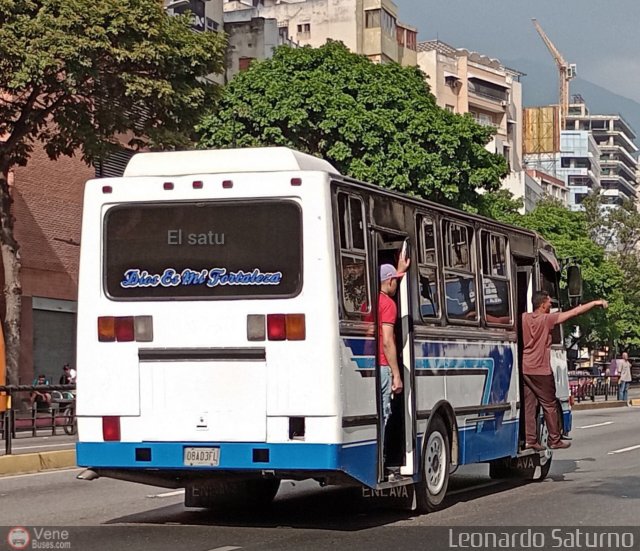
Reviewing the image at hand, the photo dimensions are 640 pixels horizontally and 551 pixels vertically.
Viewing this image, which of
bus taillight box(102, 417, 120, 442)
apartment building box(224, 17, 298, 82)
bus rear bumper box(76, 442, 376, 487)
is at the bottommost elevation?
bus rear bumper box(76, 442, 376, 487)

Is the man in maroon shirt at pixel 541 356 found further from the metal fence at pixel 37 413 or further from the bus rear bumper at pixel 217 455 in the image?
the metal fence at pixel 37 413

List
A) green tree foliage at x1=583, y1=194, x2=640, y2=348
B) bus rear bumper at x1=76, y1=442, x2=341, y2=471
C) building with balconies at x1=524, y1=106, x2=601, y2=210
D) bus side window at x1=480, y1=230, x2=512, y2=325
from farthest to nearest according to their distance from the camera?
building with balconies at x1=524, y1=106, x2=601, y2=210 < green tree foliage at x1=583, y1=194, x2=640, y2=348 < bus side window at x1=480, y1=230, x2=512, y2=325 < bus rear bumper at x1=76, y1=442, x2=341, y2=471

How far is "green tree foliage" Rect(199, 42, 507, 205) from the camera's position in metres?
46.8

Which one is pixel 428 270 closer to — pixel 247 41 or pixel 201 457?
pixel 201 457

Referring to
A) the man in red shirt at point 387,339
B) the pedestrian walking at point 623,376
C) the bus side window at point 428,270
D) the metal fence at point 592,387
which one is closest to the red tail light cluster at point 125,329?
the man in red shirt at point 387,339

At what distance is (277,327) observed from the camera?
36.1ft

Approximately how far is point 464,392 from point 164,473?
3.48 meters

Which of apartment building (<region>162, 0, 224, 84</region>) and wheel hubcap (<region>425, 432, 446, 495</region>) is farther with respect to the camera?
apartment building (<region>162, 0, 224, 84</region>)

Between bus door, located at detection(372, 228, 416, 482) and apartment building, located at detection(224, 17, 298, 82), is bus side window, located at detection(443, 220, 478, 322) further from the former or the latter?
apartment building, located at detection(224, 17, 298, 82)

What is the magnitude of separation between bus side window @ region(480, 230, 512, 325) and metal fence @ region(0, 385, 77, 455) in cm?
710

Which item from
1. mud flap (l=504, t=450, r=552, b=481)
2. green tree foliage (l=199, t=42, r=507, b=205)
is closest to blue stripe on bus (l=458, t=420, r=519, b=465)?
mud flap (l=504, t=450, r=552, b=481)

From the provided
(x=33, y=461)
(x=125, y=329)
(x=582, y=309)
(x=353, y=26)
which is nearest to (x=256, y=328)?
(x=125, y=329)

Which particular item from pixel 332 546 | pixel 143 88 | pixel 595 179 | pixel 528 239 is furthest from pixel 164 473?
pixel 595 179

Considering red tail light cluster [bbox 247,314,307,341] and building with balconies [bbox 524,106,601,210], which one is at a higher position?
building with balconies [bbox 524,106,601,210]
